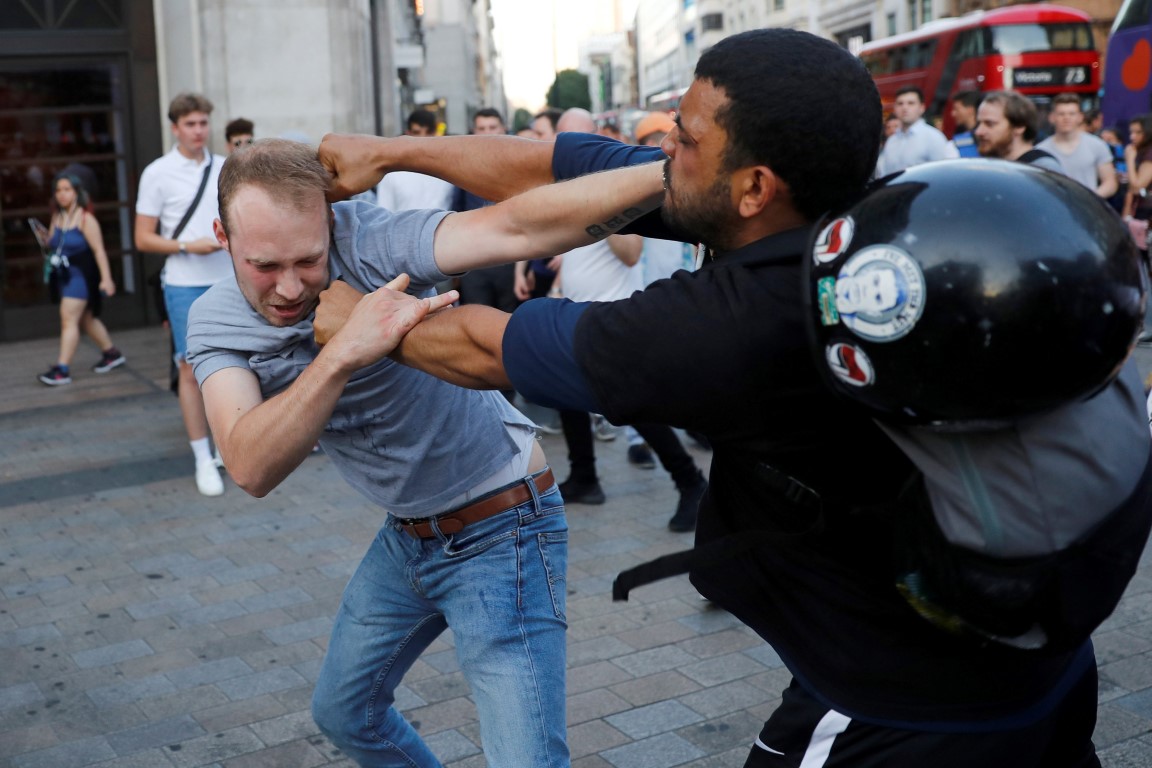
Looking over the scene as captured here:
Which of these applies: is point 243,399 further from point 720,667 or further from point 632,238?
point 632,238

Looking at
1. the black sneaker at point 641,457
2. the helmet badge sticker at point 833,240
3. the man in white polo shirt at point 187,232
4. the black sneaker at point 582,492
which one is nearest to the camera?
the helmet badge sticker at point 833,240

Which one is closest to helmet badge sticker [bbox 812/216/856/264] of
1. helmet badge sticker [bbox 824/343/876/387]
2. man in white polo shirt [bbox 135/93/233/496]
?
helmet badge sticker [bbox 824/343/876/387]

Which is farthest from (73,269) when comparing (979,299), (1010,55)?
(1010,55)

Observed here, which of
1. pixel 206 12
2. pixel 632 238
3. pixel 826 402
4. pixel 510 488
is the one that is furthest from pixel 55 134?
pixel 826 402

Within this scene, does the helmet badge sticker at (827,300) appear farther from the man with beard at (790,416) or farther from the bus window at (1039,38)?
the bus window at (1039,38)

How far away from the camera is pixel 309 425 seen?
2.18 metres

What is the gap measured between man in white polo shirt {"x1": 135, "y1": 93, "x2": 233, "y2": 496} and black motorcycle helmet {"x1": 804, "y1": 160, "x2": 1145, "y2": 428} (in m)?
5.48

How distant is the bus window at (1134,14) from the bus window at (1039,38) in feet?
21.9

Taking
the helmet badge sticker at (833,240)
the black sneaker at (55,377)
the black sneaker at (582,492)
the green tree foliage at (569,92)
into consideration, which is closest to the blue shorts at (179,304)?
the black sneaker at (582,492)

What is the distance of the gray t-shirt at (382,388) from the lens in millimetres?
2494

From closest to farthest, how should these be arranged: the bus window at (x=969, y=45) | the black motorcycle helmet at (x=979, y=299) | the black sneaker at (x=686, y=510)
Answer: the black motorcycle helmet at (x=979, y=299), the black sneaker at (x=686, y=510), the bus window at (x=969, y=45)

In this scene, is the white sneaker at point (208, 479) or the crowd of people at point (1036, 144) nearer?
the white sneaker at point (208, 479)

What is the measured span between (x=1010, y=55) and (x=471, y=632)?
83.3 ft

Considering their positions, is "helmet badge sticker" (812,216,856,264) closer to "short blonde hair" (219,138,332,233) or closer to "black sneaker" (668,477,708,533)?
"short blonde hair" (219,138,332,233)
